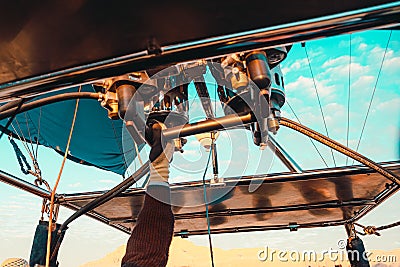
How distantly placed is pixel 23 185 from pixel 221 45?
1.04 m

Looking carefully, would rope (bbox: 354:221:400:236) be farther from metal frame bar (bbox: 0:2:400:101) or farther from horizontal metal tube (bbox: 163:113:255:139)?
metal frame bar (bbox: 0:2:400:101)

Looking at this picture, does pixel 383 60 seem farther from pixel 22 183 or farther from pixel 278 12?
pixel 22 183

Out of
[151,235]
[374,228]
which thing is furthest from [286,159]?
[151,235]

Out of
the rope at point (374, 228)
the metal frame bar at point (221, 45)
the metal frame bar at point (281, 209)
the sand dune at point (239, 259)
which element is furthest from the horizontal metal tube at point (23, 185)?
the rope at point (374, 228)

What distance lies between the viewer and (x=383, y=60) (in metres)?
1.49

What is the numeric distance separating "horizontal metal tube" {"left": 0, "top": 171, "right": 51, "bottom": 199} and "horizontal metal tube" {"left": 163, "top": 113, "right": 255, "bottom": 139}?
0.79m

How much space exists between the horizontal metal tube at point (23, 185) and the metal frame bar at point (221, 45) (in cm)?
76

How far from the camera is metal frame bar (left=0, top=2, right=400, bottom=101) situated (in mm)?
337

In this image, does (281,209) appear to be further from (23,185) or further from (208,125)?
(208,125)

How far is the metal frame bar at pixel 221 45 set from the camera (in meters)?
0.34

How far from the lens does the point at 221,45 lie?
0.37m

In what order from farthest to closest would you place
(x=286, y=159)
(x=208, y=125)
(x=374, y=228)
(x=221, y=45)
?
(x=374, y=228) < (x=286, y=159) < (x=208, y=125) < (x=221, y=45)

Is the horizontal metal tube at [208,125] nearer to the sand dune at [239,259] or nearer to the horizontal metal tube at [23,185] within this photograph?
the horizontal metal tube at [23,185]

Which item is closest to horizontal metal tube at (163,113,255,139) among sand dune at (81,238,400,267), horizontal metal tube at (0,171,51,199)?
horizontal metal tube at (0,171,51,199)
